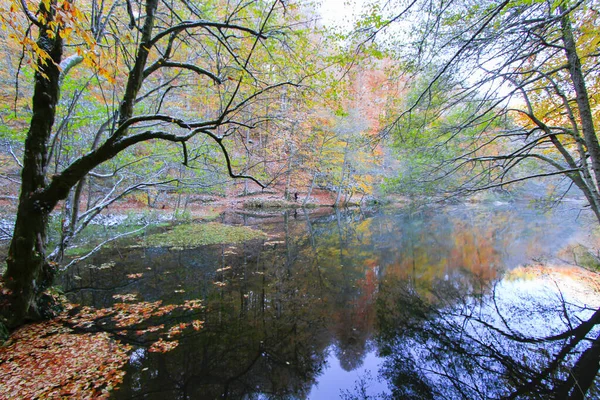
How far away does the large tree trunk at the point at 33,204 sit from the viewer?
3.35m

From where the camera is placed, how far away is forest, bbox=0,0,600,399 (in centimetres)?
326

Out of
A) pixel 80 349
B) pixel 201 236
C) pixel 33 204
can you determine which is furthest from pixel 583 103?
pixel 201 236

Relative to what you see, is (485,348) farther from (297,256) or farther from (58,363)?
(58,363)

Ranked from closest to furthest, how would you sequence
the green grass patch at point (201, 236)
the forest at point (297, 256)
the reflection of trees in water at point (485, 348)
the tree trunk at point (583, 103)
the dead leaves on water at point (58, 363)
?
the dead leaves on water at point (58, 363) → the forest at point (297, 256) → the reflection of trees in water at point (485, 348) → the tree trunk at point (583, 103) → the green grass patch at point (201, 236)

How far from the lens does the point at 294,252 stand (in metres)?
9.48

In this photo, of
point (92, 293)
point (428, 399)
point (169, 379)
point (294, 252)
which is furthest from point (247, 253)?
point (428, 399)

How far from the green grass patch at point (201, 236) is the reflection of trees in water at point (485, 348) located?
675 cm

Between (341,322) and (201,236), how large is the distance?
792 centimetres

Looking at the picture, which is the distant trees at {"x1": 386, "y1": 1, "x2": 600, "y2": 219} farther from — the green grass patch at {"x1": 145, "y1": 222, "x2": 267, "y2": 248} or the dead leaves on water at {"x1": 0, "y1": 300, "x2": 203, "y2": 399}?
the green grass patch at {"x1": 145, "y1": 222, "x2": 267, "y2": 248}

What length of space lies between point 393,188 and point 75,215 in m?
6.39

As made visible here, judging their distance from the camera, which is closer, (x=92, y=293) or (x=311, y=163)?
(x=92, y=293)

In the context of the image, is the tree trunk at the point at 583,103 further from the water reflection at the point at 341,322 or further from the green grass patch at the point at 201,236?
the green grass patch at the point at 201,236

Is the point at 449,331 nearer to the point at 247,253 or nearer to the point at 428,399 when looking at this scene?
the point at 428,399

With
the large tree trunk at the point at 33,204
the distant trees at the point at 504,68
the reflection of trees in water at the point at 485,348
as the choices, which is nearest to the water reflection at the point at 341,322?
the reflection of trees in water at the point at 485,348
